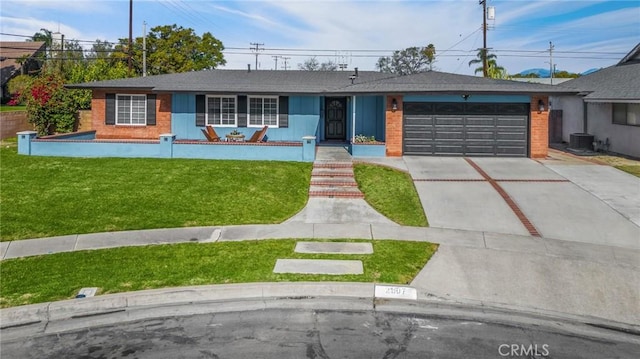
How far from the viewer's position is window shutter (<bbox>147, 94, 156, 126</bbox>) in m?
22.6

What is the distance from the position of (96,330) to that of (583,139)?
77.5 ft

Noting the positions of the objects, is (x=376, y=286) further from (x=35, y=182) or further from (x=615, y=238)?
(x=35, y=182)

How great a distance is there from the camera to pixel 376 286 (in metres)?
8.55

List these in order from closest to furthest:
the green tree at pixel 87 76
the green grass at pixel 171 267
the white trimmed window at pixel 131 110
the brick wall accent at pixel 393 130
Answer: the green grass at pixel 171 267 → the brick wall accent at pixel 393 130 → the white trimmed window at pixel 131 110 → the green tree at pixel 87 76

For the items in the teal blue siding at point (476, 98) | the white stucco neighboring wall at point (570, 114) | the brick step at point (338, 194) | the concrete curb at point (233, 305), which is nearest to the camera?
the concrete curb at point (233, 305)

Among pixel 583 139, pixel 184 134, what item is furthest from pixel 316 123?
pixel 583 139

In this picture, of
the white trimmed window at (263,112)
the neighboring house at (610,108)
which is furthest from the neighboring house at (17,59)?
the neighboring house at (610,108)

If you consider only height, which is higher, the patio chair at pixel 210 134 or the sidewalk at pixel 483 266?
the patio chair at pixel 210 134

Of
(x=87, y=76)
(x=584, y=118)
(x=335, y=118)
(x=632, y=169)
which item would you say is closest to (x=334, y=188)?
(x=335, y=118)

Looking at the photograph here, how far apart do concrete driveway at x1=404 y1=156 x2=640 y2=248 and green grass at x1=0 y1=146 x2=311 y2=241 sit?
4221mm

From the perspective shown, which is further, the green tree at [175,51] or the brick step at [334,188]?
the green tree at [175,51]

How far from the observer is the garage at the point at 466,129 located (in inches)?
789

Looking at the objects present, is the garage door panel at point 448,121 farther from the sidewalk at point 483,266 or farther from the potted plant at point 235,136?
the sidewalk at point 483,266

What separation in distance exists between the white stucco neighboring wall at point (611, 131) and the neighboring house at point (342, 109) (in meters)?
4.49
